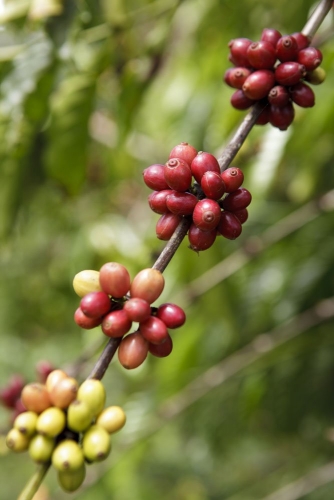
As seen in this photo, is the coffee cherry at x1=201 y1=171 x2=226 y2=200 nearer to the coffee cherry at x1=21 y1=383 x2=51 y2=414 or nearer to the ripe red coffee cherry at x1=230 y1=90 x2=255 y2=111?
→ the ripe red coffee cherry at x1=230 y1=90 x2=255 y2=111

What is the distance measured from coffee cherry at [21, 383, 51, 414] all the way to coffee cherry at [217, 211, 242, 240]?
1.05 ft

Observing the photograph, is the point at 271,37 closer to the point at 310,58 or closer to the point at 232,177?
the point at 310,58

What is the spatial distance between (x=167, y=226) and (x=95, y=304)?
0.45 ft

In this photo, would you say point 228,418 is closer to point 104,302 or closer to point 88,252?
point 88,252

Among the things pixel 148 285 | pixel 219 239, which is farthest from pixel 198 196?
pixel 219 239

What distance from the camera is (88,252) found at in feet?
8.05

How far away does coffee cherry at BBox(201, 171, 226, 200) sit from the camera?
0.67 metres

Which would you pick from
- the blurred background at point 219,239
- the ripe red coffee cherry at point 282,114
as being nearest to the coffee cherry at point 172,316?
the ripe red coffee cherry at point 282,114

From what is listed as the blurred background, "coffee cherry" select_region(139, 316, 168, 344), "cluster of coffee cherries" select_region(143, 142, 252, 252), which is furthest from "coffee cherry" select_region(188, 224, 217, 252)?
the blurred background

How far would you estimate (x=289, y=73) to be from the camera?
2.62ft

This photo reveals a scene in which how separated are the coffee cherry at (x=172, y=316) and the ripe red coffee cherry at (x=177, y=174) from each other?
0.50 ft

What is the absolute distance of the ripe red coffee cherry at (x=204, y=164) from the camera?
2.26 ft

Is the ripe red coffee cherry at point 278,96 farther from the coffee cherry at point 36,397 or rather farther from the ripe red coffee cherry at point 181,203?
the coffee cherry at point 36,397

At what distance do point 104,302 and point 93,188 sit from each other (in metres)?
2.79
